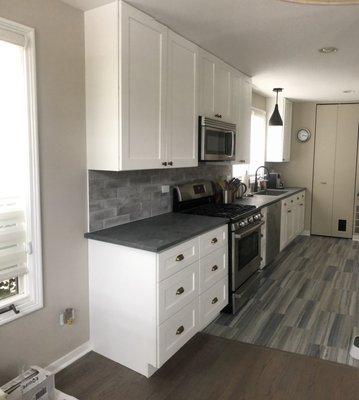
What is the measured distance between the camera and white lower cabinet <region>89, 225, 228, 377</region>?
88.6 inches

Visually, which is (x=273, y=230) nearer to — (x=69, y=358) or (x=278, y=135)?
(x=278, y=135)

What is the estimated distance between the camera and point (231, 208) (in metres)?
3.54

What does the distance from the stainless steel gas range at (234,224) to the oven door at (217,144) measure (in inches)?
14.4

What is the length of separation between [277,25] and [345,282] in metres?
2.93

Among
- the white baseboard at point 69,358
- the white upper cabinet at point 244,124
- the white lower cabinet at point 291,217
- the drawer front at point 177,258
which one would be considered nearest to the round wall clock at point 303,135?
the white lower cabinet at point 291,217

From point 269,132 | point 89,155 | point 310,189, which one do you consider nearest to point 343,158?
point 310,189

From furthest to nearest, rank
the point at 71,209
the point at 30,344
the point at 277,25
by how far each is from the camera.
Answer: the point at 277,25 < the point at 71,209 < the point at 30,344

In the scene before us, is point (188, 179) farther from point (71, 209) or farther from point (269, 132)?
point (269, 132)

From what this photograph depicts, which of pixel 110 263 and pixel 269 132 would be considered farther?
pixel 269 132

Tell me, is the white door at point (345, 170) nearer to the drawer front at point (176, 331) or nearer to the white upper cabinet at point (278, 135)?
the white upper cabinet at point (278, 135)

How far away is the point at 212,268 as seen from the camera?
113 inches

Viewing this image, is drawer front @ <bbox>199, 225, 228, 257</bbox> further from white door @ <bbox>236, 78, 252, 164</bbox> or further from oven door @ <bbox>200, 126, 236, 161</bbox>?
white door @ <bbox>236, 78, 252, 164</bbox>

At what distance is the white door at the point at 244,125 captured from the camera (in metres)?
4.07

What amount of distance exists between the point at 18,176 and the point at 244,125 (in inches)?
110
